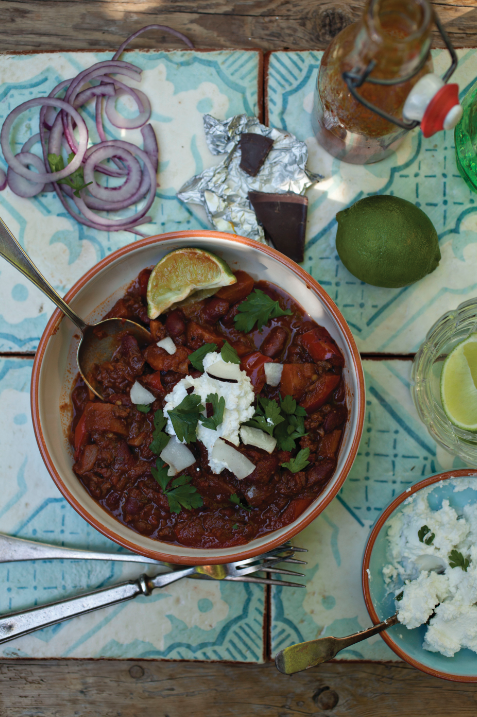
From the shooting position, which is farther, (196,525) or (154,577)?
(154,577)

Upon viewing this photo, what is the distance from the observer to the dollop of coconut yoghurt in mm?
2137

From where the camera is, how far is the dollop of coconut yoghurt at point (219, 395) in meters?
2.14

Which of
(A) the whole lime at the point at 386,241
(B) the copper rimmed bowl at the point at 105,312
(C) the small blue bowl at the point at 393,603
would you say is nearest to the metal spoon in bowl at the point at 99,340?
(B) the copper rimmed bowl at the point at 105,312

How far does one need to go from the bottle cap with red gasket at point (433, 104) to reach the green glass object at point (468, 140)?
81 cm

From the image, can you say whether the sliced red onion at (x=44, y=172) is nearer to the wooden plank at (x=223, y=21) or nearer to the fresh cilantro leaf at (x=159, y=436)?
the wooden plank at (x=223, y=21)

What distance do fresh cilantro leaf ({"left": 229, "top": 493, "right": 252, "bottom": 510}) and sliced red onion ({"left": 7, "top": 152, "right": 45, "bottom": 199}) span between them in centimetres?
178

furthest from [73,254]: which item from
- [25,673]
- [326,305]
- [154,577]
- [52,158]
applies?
[25,673]

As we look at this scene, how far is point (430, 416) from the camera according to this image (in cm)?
239

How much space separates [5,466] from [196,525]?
1.06 meters

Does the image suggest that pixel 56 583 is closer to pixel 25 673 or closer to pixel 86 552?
pixel 86 552

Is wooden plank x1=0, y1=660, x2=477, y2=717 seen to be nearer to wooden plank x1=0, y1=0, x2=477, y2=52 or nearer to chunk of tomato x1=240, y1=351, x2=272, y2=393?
chunk of tomato x1=240, y1=351, x2=272, y2=393

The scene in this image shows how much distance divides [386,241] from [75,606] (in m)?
2.20

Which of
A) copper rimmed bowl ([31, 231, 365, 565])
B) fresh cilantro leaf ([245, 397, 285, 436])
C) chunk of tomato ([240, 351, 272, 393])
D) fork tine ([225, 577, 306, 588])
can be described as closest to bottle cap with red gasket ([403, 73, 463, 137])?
copper rimmed bowl ([31, 231, 365, 565])

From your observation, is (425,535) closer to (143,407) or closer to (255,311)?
(255,311)
